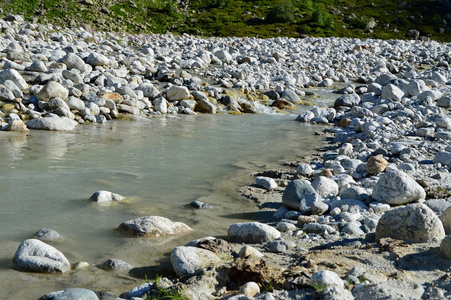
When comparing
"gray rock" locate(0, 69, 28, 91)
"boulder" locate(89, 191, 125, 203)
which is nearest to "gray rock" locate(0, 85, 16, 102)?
"gray rock" locate(0, 69, 28, 91)

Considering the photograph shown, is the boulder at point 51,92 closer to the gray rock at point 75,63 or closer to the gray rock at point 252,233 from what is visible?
the gray rock at point 75,63

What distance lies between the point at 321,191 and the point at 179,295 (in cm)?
270

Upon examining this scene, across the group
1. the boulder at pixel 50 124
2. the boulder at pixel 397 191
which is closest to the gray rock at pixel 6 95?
the boulder at pixel 50 124

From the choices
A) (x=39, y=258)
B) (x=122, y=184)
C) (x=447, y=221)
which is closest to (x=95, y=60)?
(x=122, y=184)

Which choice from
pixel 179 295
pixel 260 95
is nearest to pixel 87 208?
pixel 179 295

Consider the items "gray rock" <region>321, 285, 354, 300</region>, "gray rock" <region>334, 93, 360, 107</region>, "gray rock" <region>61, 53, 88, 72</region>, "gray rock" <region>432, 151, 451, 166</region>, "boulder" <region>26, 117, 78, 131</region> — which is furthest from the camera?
"gray rock" <region>334, 93, 360, 107</region>

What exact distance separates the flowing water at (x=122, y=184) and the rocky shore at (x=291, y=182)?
6.9 inches

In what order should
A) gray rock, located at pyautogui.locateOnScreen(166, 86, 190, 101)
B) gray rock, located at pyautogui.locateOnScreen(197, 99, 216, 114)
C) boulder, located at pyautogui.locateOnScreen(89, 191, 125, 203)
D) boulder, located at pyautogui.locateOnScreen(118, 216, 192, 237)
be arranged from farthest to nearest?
gray rock, located at pyautogui.locateOnScreen(166, 86, 190, 101) < gray rock, located at pyautogui.locateOnScreen(197, 99, 216, 114) < boulder, located at pyautogui.locateOnScreen(89, 191, 125, 203) < boulder, located at pyautogui.locateOnScreen(118, 216, 192, 237)

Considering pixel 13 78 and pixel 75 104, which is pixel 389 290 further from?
pixel 13 78

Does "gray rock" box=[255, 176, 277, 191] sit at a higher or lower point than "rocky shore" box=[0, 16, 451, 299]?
lower

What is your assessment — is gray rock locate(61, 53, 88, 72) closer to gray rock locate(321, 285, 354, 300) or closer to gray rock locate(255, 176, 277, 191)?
gray rock locate(255, 176, 277, 191)

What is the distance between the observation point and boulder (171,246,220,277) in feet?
11.8

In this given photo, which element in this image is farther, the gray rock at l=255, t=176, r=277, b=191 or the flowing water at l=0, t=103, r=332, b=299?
the gray rock at l=255, t=176, r=277, b=191

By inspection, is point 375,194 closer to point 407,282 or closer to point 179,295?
point 407,282
